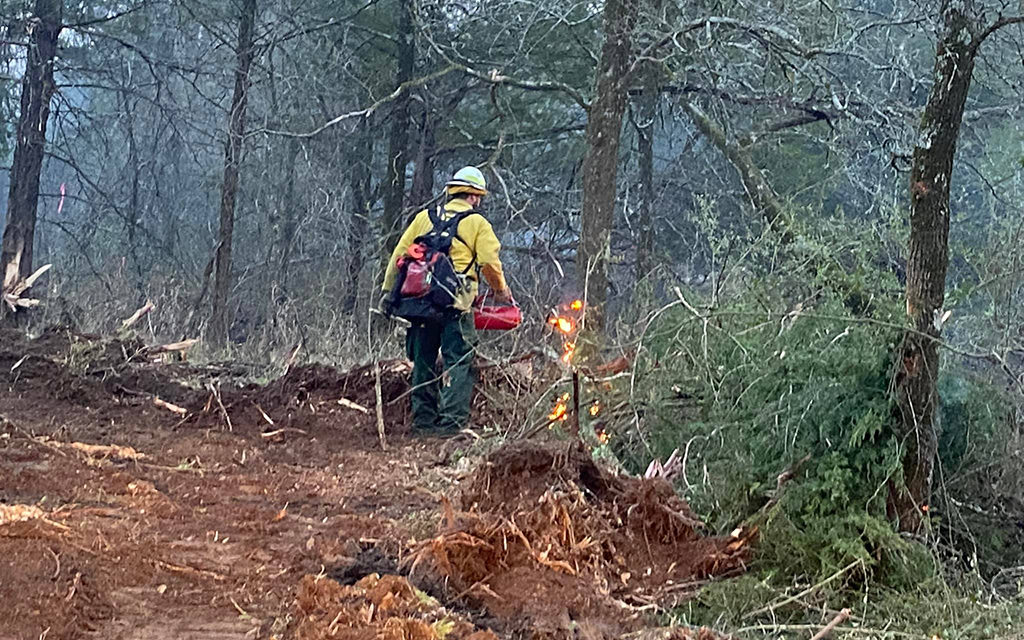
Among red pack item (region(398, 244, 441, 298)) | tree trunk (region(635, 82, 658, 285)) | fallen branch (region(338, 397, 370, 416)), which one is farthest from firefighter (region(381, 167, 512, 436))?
tree trunk (region(635, 82, 658, 285))

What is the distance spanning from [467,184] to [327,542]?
12.8 ft

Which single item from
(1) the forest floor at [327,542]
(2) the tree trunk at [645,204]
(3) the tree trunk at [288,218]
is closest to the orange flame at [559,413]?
(1) the forest floor at [327,542]

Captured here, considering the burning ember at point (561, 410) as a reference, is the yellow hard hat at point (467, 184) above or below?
above

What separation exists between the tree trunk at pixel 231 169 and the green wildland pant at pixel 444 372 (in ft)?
20.9

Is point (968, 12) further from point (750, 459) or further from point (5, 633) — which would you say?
point (5, 633)

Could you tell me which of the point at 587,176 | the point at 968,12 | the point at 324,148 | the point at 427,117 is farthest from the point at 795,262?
the point at 324,148

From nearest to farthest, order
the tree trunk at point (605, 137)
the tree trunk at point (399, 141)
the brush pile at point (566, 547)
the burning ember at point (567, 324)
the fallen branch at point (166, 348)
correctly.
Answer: the brush pile at point (566, 547), the burning ember at point (567, 324), the tree trunk at point (605, 137), the fallen branch at point (166, 348), the tree trunk at point (399, 141)

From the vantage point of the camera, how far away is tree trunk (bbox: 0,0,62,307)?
13789 millimetres

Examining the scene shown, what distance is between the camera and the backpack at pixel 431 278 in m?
8.23

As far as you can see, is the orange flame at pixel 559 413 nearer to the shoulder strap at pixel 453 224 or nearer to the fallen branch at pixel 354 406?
the shoulder strap at pixel 453 224

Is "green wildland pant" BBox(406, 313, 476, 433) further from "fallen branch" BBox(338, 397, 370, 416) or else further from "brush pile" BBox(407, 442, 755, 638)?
"brush pile" BBox(407, 442, 755, 638)

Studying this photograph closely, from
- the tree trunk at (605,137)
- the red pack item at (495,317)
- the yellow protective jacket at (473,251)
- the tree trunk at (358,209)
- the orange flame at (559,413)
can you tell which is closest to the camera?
the orange flame at (559,413)

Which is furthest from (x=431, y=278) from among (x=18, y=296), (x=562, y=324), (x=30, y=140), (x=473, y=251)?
(x=30, y=140)

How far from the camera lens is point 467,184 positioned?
8.43 m
